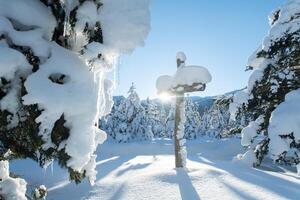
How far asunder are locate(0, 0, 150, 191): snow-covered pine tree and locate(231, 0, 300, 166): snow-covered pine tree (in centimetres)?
641

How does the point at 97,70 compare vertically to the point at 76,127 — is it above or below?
above

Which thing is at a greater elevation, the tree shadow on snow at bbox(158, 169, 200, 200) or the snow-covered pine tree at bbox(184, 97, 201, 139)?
the snow-covered pine tree at bbox(184, 97, 201, 139)

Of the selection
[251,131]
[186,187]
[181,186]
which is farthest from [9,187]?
[251,131]

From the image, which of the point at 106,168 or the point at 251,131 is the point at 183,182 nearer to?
the point at 251,131

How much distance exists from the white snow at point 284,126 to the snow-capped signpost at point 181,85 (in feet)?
12.3

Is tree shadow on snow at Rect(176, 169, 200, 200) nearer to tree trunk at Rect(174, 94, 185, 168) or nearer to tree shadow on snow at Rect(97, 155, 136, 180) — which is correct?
tree trunk at Rect(174, 94, 185, 168)

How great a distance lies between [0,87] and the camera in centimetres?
311

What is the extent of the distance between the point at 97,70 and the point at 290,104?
22.3ft

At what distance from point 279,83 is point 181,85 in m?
3.70

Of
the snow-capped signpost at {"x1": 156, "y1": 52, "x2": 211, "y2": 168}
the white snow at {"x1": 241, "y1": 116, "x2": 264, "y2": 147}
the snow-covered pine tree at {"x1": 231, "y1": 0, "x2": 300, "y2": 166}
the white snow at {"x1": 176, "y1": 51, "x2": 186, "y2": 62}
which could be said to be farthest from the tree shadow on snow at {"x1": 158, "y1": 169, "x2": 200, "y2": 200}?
the white snow at {"x1": 176, "y1": 51, "x2": 186, "y2": 62}

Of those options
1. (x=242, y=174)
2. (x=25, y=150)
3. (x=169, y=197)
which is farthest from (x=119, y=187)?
(x=25, y=150)

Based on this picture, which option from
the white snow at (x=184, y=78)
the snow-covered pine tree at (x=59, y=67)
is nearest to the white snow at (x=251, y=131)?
the white snow at (x=184, y=78)

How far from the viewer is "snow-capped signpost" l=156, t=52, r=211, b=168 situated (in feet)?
42.5

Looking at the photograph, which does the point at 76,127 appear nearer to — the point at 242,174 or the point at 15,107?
the point at 15,107
